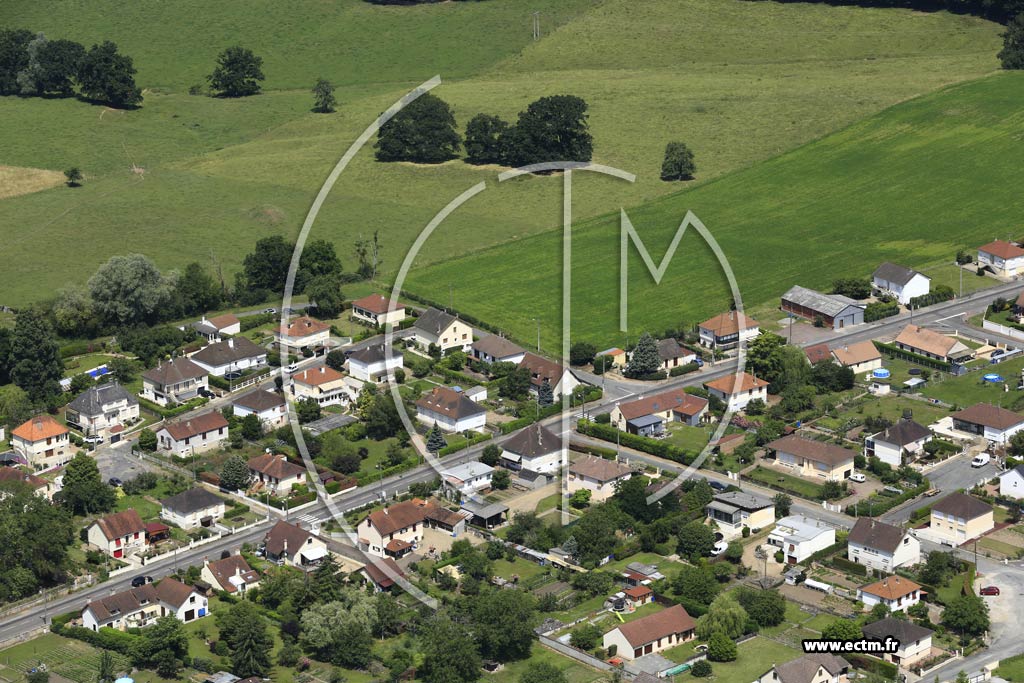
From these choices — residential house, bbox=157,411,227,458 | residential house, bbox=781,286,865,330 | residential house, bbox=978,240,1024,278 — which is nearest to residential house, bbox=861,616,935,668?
residential house, bbox=157,411,227,458

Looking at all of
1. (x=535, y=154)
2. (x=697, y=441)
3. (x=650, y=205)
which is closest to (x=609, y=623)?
(x=697, y=441)

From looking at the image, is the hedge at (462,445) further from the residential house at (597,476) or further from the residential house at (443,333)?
the residential house at (443,333)

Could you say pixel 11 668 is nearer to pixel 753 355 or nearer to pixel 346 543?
pixel 346 543

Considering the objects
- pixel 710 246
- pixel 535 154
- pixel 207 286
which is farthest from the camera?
pixel 535 154

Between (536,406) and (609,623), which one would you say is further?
(536,406)

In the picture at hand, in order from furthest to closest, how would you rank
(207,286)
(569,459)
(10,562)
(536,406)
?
(207,286) < (536,406) < (569,459) < (10,562)

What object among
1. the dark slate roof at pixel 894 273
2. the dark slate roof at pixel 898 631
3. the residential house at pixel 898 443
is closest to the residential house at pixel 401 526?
the dark slate roof at pixel 898 631

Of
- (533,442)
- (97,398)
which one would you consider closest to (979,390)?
(533,442)

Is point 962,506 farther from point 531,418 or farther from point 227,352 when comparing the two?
point 227,352
